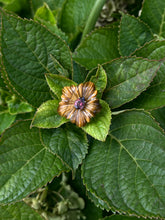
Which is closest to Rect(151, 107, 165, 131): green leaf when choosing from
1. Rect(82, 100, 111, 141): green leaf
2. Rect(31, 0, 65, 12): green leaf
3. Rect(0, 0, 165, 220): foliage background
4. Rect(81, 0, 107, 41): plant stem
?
Rect(0, 0, 165, 220): foliage background

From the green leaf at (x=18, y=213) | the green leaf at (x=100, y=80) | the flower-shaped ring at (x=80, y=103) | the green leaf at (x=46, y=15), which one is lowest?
the green leaf at (x=18, y=213)

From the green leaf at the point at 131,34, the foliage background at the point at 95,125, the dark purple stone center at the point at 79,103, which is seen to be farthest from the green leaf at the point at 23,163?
the green leaf at the point at 131,34

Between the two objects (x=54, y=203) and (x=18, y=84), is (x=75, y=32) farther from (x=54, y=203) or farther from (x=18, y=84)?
(x=54, y=203)

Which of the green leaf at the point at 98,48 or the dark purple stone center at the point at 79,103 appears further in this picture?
the green leaf at the point at 98,48

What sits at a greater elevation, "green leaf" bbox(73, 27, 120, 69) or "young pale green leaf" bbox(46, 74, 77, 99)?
"green leaf" bbox(73, 27, 120, 69)

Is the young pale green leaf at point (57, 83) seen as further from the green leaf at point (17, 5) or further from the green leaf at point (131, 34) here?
the green leaf at point (17, 5)

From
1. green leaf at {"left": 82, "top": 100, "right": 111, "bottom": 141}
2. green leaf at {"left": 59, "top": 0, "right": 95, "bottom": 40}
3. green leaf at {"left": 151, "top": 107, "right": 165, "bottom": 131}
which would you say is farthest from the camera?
green leaf at {"left": 59, "top": 0, "right": 95, "bottom": 40}

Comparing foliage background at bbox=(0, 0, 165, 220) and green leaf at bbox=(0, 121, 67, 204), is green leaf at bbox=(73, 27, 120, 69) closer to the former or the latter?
foliage background at bbox=(0, 0, 165, 220)
